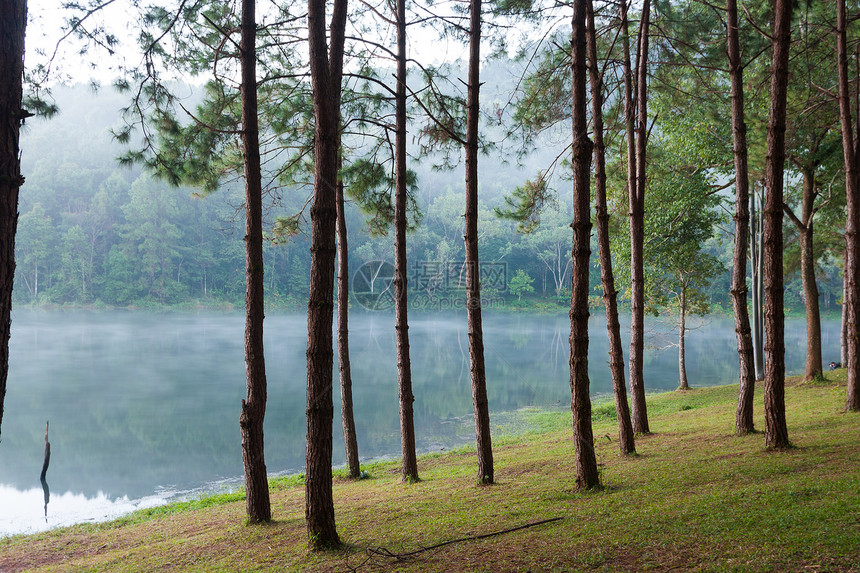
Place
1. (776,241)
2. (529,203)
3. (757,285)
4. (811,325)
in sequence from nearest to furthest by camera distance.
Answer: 1. (776,241)
2. (529,203)
3. (811,325)
4. (757,285)

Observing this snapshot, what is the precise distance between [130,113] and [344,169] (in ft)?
9.48

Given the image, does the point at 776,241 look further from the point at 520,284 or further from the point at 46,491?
the point at 520,284

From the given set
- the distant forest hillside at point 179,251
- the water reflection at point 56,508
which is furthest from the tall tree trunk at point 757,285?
the distant forest hillside at point 179,251

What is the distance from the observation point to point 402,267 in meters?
7.85

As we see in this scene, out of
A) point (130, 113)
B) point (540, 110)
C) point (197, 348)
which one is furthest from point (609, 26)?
point (197, 348)

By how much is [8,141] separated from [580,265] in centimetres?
449

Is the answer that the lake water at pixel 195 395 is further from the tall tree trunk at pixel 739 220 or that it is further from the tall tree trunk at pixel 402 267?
the tall tree trunk at pixel 739 220

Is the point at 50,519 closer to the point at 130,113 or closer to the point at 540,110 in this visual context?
the point at 130,113

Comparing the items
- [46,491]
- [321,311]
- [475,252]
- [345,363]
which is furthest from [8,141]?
[46,491]

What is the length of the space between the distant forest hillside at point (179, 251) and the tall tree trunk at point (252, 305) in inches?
1642

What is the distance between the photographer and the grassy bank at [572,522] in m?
3.41

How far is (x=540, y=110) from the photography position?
28.0ft

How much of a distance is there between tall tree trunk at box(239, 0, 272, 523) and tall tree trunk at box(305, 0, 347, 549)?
1429 mm

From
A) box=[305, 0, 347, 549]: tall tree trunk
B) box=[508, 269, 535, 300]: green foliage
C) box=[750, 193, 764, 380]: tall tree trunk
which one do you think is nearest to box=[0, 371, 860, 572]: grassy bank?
box=[305, 0, 347, 549]: tall tree trunk
